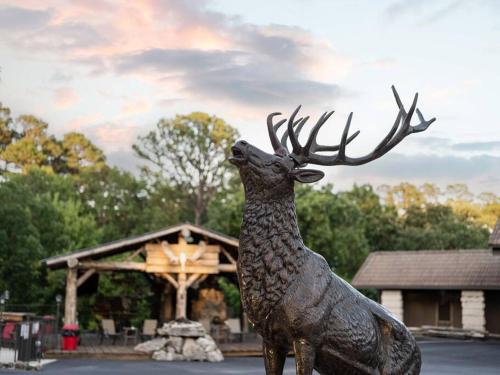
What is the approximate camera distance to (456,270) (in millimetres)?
27562

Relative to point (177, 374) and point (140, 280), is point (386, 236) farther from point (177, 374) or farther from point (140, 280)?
point (177, 374)

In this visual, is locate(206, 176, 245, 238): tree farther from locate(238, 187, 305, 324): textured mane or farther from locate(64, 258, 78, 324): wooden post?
locate(238, 187, 305, 324): textured mane

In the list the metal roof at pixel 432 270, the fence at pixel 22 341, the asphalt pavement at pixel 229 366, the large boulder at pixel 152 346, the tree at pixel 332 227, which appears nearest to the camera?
the asphalt pavement at pixel 229 366

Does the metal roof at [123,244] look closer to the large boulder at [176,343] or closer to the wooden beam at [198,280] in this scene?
the wooden beam at [198,280]

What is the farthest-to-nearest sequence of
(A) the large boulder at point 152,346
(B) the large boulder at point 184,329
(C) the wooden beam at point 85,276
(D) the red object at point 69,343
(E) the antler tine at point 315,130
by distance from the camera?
(C) the wooden beam at point 85,276, (D) the red object at point 69,343, (A) the large boulder at point 152,346, (B) the large boulder at point 184,329, (E) the antler tine at point 315,130

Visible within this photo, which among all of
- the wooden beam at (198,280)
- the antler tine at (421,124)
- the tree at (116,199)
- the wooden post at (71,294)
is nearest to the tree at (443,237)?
the tree at (116,199)

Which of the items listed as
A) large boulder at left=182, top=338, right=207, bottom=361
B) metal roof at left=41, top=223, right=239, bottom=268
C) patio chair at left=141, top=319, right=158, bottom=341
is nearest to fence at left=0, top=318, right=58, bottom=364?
metal roof at left=41, top=223, right=239, bottom=268

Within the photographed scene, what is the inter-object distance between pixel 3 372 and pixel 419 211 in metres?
35.0

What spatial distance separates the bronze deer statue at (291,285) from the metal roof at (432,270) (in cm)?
2238

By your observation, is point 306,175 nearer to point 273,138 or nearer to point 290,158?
point 290,158

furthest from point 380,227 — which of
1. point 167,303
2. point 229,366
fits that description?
point 229,366

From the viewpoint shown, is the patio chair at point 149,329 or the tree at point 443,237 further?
the tree at point 443,237

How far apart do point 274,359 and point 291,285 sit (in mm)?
501

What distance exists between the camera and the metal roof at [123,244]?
59.2 ft
